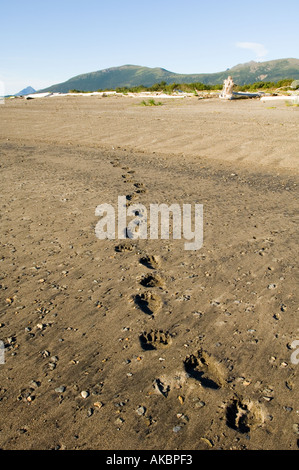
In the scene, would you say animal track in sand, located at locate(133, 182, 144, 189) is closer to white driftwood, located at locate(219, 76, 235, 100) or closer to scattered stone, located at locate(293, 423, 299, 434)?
scattered stone, located at locate(293, 423, 299, 434)

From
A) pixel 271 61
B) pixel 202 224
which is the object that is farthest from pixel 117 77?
pixel 202 224

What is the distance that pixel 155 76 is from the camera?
11712 centimetres

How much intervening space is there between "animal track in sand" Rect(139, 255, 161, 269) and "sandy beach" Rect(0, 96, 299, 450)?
0.01m

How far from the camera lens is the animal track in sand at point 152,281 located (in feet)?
9.20

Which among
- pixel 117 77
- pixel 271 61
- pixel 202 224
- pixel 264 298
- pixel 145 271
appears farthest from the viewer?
pixel 117 77

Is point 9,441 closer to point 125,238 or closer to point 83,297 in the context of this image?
point 83,297

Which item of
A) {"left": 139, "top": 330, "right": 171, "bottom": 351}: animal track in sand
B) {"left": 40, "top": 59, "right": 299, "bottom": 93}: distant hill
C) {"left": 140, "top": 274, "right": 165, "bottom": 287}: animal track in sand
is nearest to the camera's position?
{"left": 139, "top": 330, "right": 171, "bottom": 351}: animal track in sand

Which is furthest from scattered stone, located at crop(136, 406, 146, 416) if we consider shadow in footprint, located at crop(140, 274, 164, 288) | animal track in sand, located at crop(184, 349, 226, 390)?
shadow in footprint, located at crop(140, 274, 164, 288)

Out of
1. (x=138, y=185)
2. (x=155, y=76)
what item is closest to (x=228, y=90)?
(x=138, y=185)

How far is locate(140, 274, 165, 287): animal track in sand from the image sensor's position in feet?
9.20

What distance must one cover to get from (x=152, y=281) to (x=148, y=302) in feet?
0.90

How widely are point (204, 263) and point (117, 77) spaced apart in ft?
450

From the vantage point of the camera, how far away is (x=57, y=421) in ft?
5.58

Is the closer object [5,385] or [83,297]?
[5,385]
